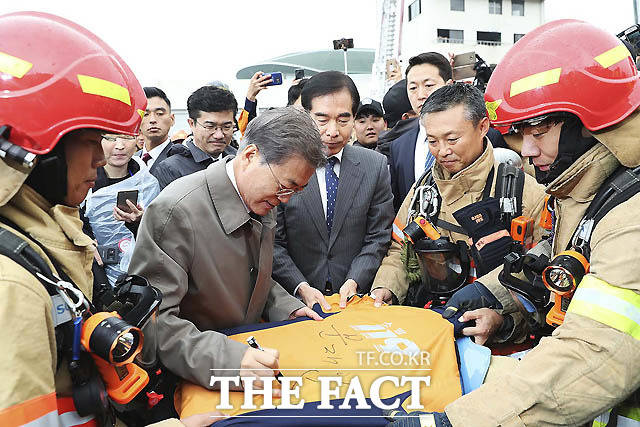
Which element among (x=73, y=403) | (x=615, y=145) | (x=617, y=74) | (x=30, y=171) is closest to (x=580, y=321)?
(x=615, y=145)

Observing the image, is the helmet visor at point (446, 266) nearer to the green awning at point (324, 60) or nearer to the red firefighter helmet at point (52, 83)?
the red firefighter helmet at point (52, 83)

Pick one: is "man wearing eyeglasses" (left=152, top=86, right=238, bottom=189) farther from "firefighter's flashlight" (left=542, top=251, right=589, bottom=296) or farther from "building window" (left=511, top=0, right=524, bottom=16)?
"building window" (left=511, top=0, right=524, bottom=16)

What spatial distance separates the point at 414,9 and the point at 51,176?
44041mm

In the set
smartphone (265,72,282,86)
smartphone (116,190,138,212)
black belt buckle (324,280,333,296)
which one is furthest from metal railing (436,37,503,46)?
smartphone (116,190,138,212)

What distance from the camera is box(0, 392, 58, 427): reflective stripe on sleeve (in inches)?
46.0

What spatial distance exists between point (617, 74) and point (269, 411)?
1879 millimetres

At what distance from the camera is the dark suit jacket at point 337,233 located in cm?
333

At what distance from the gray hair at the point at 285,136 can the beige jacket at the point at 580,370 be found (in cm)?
123

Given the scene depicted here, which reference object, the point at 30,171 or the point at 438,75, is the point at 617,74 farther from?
the point at 438,75

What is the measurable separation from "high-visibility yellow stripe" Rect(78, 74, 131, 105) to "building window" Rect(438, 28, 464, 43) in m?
40.6

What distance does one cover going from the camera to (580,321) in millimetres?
1600

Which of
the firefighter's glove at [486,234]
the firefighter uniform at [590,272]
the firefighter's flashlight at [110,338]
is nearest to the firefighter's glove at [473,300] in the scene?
the firefighter's glove at [486,234]

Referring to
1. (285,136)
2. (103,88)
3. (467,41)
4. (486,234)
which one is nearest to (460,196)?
(486,234)

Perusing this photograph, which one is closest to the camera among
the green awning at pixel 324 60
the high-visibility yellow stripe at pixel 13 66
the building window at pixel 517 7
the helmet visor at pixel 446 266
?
the high-visibility yellow stripe at pixel 13 66
